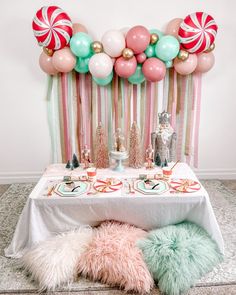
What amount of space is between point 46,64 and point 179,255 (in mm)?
2017

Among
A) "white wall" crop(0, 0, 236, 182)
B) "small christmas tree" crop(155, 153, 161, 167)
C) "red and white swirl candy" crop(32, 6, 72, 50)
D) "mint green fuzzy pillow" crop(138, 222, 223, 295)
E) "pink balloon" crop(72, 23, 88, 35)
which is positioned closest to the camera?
"mint green fuzzy pillow" crop(138, 222, 223, 295)

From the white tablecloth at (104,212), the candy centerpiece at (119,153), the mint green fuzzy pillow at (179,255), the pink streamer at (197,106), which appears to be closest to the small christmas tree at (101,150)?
the candy centerpiece at (119,153)

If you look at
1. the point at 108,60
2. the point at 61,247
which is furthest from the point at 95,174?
the point at 108,60

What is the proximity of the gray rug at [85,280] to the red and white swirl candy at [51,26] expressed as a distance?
156 cm

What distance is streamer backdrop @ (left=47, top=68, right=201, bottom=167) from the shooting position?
8.77ft

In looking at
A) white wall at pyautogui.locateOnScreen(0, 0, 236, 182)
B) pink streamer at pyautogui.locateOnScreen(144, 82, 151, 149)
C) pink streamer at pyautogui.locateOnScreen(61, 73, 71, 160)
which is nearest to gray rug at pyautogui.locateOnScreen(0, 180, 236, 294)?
white wall at pyautogui.locateOnScreen(0, 0, 236, 182)

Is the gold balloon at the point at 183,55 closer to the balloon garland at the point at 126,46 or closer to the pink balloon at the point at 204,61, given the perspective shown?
the balloon garland at the point at 126,46

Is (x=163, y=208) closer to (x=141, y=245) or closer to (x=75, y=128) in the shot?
(x=141, y=245)

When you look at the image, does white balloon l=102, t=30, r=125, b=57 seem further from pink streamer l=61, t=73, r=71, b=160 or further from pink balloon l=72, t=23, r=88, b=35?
pink streamer l=61, t=73, r=71, b=160

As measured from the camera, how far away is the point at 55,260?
1496 millimetres

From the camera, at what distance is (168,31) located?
2.39 m

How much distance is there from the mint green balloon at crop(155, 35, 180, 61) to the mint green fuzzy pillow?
1.46m

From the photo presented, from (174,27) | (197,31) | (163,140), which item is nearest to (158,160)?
(163,140)

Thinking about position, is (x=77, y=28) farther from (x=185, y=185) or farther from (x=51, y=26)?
(x=185, y=185)
